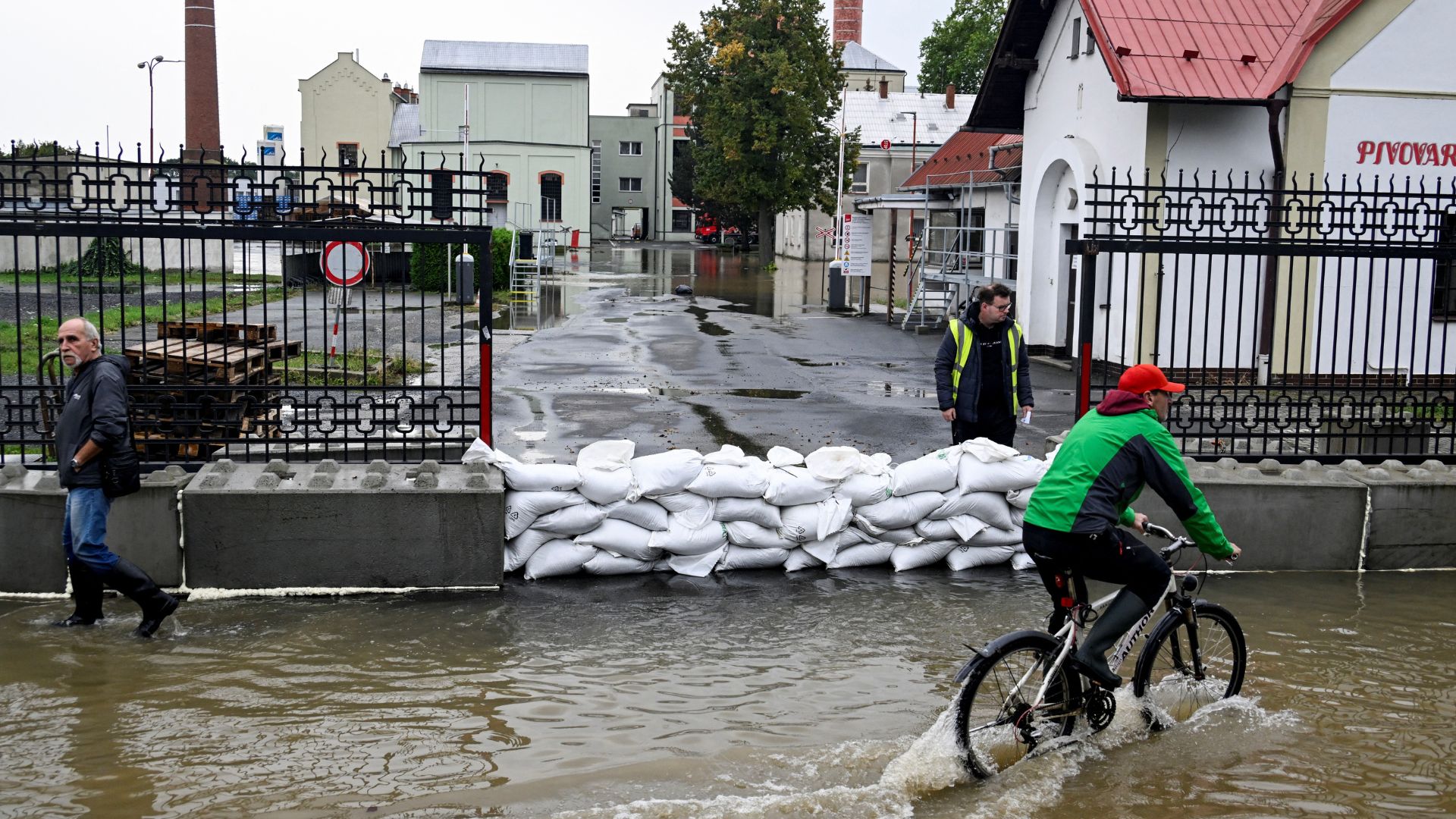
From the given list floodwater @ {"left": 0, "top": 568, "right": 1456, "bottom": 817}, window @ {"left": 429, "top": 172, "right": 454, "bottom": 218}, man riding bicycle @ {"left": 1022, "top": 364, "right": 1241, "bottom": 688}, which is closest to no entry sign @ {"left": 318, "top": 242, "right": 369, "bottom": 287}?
window @ {"left": 429, "top": 172, "right": 454, "bottom": 218}

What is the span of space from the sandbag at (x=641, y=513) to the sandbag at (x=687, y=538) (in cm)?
6

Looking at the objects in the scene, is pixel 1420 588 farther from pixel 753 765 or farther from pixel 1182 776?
pixel 753 765

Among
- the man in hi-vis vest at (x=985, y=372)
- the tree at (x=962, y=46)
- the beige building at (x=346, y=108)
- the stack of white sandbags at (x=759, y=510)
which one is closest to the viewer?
the stack of white sandbags at (x=759, y=510)

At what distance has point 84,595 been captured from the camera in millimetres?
7207

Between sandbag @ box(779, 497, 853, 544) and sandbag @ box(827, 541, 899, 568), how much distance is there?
0.21m

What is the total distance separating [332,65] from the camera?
68.6 meters

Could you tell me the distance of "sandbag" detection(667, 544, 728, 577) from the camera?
27.7ft

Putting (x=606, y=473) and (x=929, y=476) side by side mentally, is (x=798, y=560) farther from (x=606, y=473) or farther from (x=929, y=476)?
(x=606, y=473)

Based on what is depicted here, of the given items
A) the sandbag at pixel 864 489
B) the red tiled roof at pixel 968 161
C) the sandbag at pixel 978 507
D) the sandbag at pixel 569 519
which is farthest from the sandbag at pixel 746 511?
the red tiled roof at pixel 968 161

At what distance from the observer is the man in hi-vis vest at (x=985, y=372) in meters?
9.09

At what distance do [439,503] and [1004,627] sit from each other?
342 centimetres

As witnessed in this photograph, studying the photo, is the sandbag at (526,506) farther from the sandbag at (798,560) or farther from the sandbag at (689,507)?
the sandbag at (798,560)

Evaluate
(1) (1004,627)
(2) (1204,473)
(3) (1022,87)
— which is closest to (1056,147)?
(3) (1022,87)

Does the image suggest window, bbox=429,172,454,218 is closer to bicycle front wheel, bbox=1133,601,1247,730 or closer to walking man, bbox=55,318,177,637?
walking man, bbox=55,318,177,637
